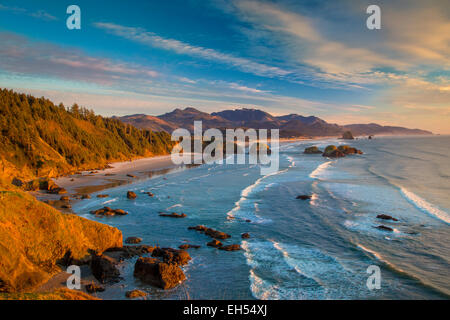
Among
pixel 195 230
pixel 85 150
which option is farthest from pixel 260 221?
pixel 85 150

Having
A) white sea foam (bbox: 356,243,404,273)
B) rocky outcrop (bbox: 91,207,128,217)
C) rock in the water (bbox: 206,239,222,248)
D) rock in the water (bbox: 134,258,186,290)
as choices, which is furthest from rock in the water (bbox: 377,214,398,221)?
rocky outcrop (bbox: 91,207,128,217)

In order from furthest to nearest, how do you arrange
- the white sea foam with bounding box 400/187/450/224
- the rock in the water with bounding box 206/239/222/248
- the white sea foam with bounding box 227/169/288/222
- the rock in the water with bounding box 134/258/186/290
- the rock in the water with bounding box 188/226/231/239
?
the white sea foam with bounding box 227/169/288/222 → the white sea foam with bounding box 400/187/450/224 → the rock in the water with bounding box 188/226/231/239 → the rock in the water with bounding box 206/239/222/248 → the rock in the water with bounding box 134/258/186/290

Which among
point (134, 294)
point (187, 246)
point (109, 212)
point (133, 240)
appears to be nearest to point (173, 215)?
point (109, 212)

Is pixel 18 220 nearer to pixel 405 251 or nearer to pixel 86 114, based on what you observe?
pixel 405 251

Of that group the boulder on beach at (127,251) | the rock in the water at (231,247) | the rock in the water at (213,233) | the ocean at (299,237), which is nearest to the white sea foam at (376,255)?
the ocean at (299,237)

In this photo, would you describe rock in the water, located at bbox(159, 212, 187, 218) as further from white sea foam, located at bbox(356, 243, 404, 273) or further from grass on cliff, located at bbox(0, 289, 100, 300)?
grass on cliff, located at bbox(0, 289, 100, 300)
